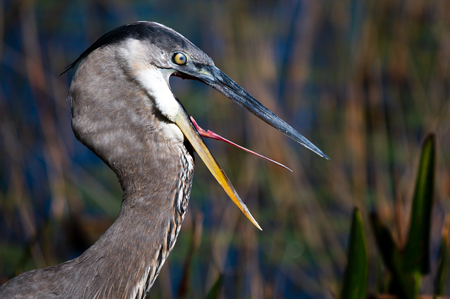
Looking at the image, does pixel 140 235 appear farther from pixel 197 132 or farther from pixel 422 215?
pixel 422 215

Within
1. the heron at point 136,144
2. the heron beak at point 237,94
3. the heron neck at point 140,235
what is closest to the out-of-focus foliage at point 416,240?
the heron beak at point 237,94

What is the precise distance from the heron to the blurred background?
0.91 meters

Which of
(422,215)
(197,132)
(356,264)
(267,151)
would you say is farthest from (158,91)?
(267,151)

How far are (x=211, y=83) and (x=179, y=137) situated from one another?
6.0 inches

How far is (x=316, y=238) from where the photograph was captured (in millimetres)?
2500

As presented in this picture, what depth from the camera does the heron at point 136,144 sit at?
41.2 inches

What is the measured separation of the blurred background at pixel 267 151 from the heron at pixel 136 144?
3.00 ft

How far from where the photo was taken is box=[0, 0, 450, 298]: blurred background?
241cm

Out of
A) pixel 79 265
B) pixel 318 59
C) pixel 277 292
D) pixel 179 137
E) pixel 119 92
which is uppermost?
pixel 119 92

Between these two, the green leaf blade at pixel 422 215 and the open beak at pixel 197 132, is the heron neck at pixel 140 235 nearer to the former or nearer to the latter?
the open beak at pixel 197 132

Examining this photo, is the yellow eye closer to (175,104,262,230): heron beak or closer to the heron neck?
(175,104,262,230): heron beak

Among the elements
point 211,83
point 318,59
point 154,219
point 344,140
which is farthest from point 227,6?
point 154,219

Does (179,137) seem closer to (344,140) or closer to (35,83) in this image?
(35,83)

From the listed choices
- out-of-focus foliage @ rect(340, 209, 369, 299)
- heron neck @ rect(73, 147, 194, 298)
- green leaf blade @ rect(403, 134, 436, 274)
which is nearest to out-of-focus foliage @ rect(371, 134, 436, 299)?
green leaf blade @ rect(403, 134, 436, 274)
